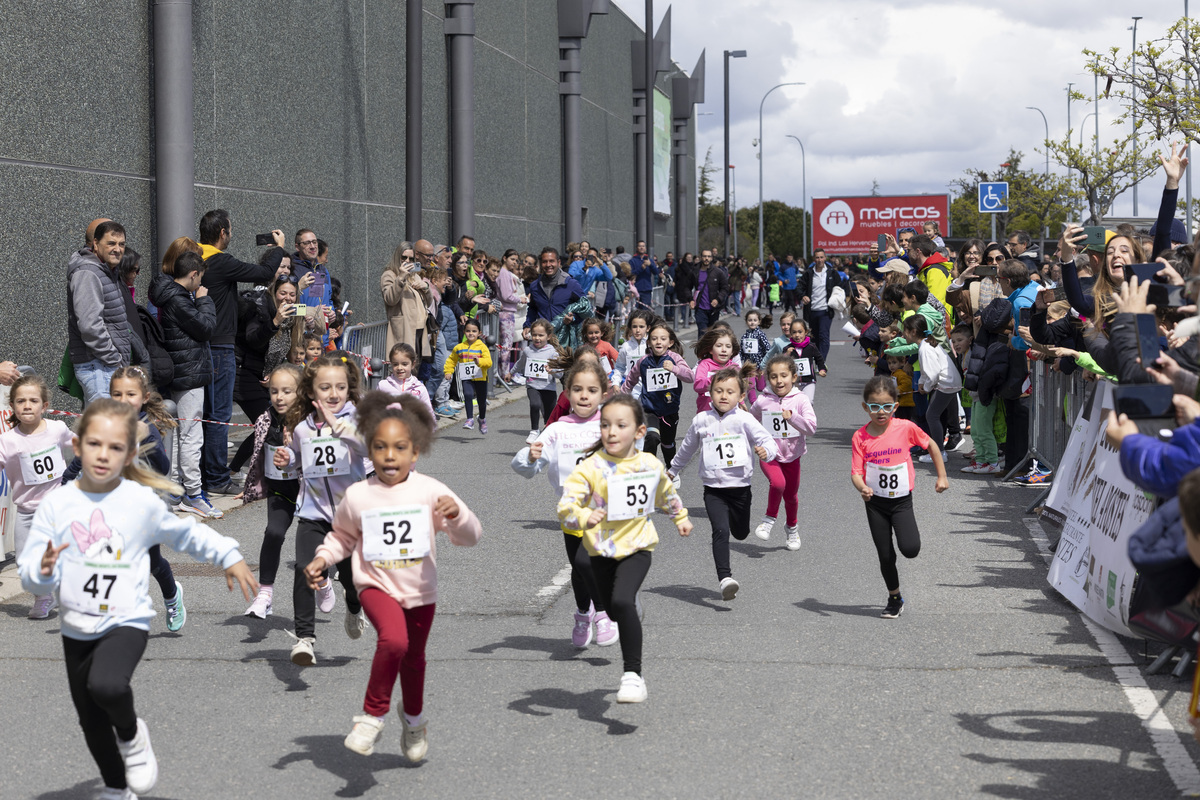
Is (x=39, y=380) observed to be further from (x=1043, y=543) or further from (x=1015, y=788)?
(x=1043, y=543)

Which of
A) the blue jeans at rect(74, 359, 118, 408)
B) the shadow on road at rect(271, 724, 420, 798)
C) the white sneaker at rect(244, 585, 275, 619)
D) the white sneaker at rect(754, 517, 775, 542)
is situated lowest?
the shadow on road at rect(271, 724, 420, 798)

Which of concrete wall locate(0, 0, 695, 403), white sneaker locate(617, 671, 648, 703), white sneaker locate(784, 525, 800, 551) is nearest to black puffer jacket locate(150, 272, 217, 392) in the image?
concrete wall locate(0, 0, 695, 403)

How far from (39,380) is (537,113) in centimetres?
2601

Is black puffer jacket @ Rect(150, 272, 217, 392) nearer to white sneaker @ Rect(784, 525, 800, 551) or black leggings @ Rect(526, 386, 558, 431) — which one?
black leggings @ Rect(526, 386, 558, 431)

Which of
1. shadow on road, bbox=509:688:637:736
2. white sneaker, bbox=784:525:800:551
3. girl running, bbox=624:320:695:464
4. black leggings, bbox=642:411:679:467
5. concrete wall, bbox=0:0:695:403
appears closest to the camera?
shadow on road, bbox=509:688:637:736

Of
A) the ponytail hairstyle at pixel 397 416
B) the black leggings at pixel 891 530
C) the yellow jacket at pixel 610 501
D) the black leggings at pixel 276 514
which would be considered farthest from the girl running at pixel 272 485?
the black leggings at pixel 891 530

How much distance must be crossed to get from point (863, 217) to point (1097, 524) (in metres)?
54.1

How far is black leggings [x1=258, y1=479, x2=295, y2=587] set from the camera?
7.43 m

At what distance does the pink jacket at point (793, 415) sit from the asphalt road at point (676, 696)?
0.80m

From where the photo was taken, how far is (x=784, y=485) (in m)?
9.95

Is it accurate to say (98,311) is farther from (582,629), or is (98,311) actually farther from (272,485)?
(582,629)

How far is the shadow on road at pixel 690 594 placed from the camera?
8.16m

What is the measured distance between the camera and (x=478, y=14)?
28.0 metres

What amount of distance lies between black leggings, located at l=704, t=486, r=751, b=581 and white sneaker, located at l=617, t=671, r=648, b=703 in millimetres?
2434
